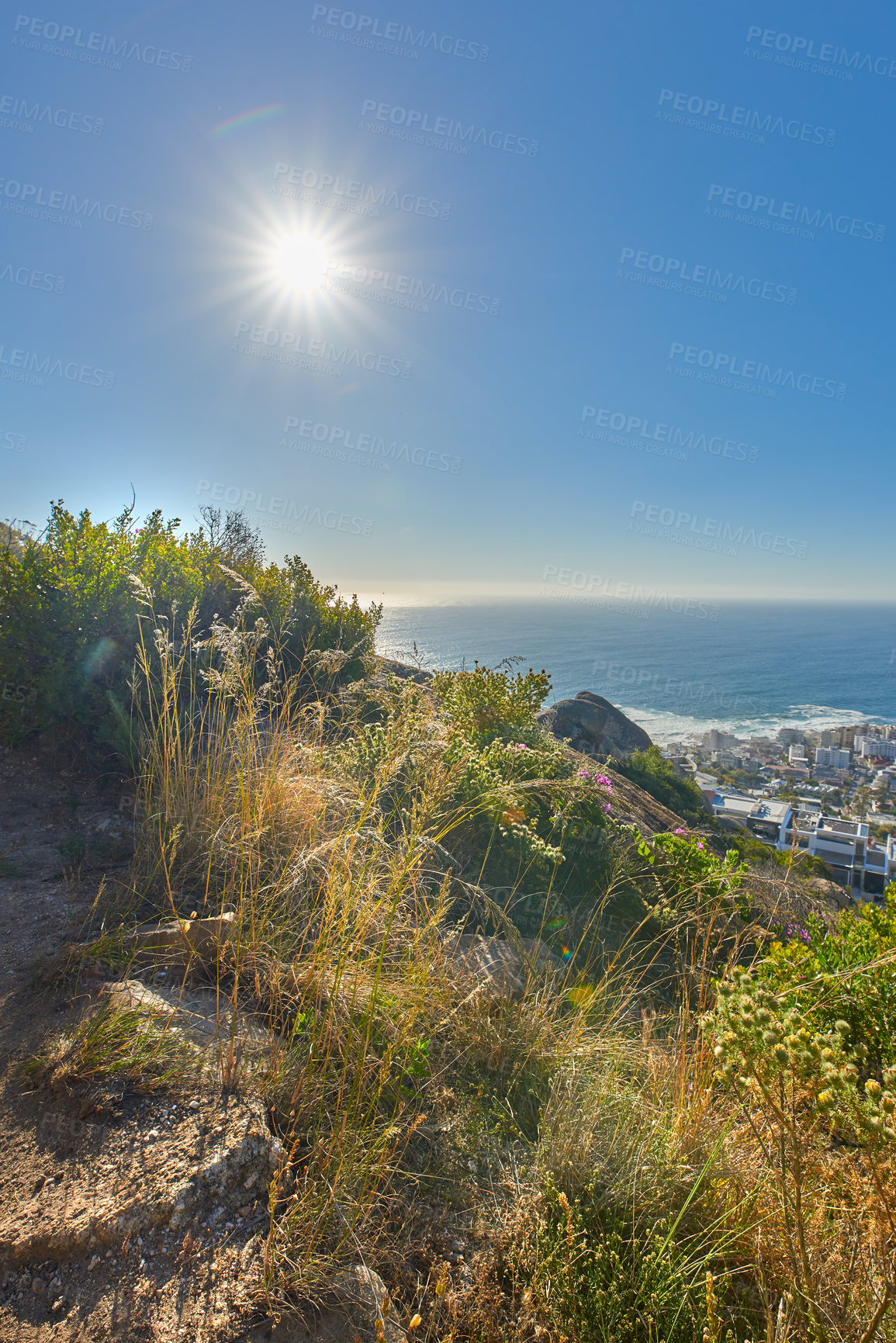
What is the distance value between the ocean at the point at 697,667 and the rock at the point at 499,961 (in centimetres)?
289

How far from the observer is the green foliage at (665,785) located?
1088 cm

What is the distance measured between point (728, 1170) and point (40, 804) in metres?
4.07

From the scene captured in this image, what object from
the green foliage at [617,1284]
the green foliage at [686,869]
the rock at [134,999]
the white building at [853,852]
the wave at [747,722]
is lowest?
the wave at [747,722]

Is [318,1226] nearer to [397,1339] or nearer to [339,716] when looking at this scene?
[397,1339]

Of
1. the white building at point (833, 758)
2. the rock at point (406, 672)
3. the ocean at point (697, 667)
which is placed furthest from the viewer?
the ocean at point (697, 667)

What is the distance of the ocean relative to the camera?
94.0 feet

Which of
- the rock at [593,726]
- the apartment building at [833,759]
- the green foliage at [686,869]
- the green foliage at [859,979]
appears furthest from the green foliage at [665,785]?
the apartment building at [833,759]

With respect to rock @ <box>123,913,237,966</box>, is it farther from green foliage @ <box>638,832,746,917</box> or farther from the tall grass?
green foliage @ <box>638,832,746,917</box>

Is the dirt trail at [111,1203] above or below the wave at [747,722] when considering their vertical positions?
above

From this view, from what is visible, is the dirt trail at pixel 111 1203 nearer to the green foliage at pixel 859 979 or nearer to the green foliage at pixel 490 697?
the green foliage at pixel 859 979

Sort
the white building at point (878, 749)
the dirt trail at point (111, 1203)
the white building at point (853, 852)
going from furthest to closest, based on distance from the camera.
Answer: the white building at point (878, 749) → the white building at point (853, 852) → the dirt trail at point (111, 1203)

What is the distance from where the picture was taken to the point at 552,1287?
59.2 inches

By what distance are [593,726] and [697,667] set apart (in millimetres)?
39824

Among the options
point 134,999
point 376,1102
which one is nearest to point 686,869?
point 376,1102
